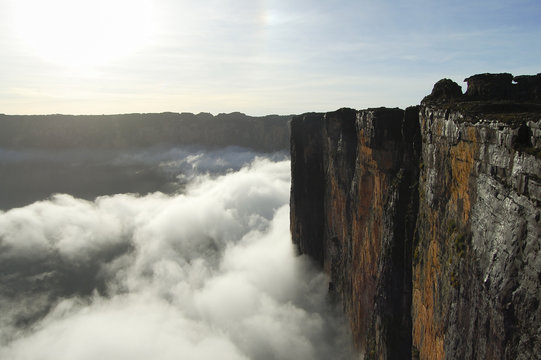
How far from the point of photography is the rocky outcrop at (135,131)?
125 m

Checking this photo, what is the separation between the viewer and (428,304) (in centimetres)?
1183

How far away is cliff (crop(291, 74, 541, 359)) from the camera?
6219mm

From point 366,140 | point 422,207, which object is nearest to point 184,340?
point 366,140

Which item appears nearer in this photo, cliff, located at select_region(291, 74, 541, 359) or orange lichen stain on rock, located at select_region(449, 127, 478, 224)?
cliff, located at select_region(291, 74, 541, 359)

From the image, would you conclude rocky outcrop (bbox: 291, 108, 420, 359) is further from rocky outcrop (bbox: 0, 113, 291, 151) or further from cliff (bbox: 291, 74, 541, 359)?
rocky outcrop (bbox: 0, 113, 291, 151)

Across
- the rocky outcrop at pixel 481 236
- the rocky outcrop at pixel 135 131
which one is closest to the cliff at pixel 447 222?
the rocky outcrop at pixel 481 236

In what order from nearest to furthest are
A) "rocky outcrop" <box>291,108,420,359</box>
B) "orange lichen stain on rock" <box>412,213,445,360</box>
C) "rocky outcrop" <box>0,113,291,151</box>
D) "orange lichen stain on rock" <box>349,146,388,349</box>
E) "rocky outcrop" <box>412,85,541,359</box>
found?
"rocky outcrop" <box>412,85,541,359</box>, "orange lichen stain on rock" <box>412,213,445,360</box>, "rocky outcrop" <box>291,108,420,359</box>, "orange lichen stain on rock" <box>349,146,388,349</box>, "rocky outcrop" <box>0,113,291,151</box>

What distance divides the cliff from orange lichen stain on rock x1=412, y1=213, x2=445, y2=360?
0.03m

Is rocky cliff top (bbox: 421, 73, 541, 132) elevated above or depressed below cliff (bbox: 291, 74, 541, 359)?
above

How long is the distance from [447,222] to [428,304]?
10.6ft

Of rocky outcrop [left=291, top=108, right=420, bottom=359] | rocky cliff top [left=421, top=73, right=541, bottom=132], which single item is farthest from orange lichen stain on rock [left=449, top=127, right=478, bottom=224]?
rocky outcrop [left=291, top=108, right=420, bottom=359]

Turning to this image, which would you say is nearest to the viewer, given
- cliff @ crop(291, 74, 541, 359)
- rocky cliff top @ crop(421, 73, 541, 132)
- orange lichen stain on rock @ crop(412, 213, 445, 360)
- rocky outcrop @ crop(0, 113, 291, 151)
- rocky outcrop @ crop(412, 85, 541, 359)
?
rocky outcrop @ crop(412, 85, 541, 359)

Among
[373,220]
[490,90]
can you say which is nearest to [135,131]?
[373,220]

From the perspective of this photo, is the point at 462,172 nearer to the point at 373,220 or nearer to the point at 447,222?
the point at 447,222
